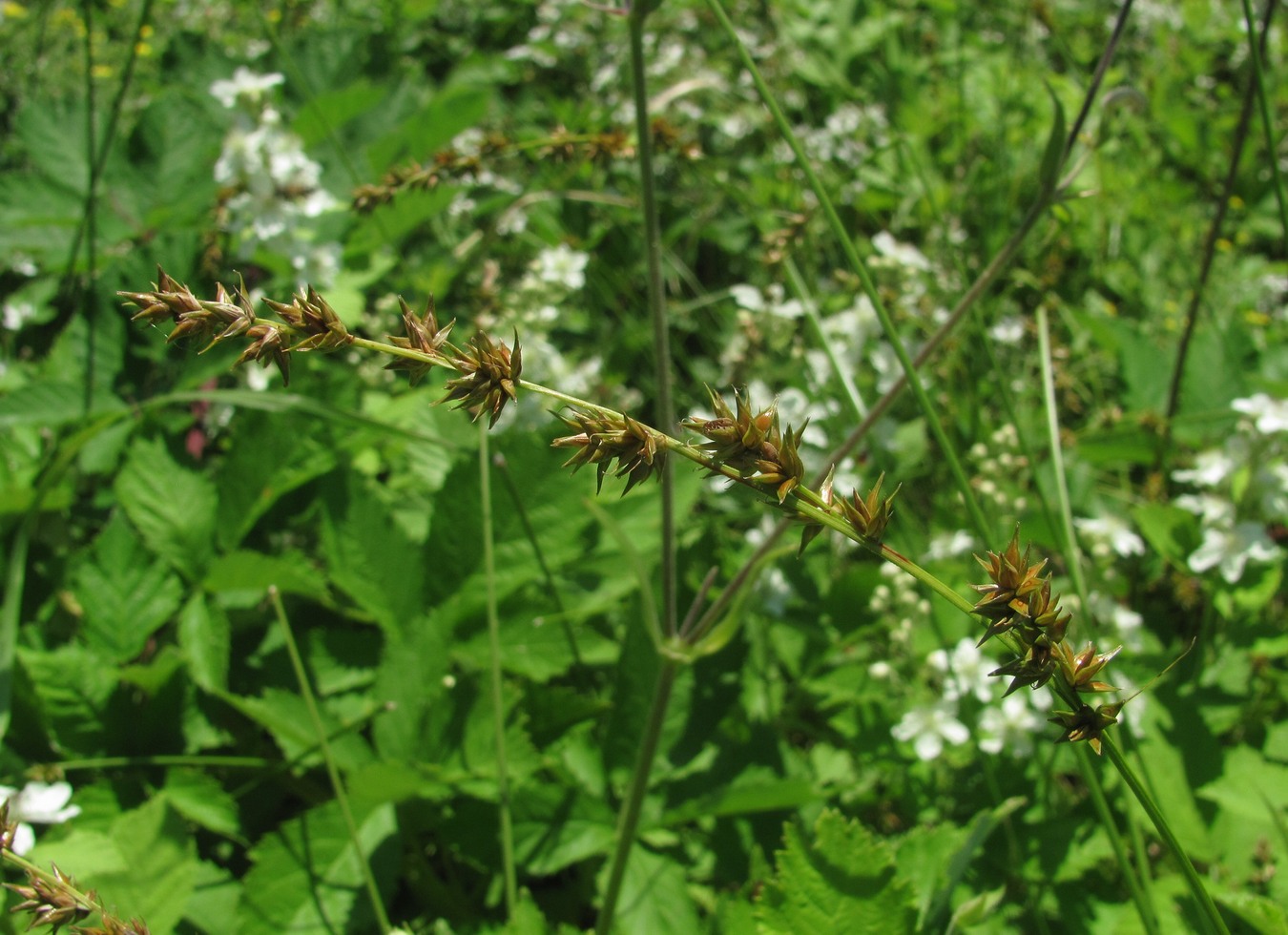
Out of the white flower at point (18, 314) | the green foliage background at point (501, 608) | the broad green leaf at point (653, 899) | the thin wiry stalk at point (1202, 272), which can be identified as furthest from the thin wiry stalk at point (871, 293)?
the white flower at point (18, 314)

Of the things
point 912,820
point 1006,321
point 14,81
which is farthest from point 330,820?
point 14,81

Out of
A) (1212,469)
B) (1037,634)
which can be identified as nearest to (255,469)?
(1037,634)

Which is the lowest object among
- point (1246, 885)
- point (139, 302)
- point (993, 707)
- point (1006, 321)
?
point (1246, 885)

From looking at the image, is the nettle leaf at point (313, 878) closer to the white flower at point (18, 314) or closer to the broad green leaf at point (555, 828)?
the broad green leaf at point (555, 828)

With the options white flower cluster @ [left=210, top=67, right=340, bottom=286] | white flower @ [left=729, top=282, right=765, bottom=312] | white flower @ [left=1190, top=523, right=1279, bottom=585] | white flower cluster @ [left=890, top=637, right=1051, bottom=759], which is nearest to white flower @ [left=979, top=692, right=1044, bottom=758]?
white flower cluster @ [left=890, top=637, right=1051, bottom=759]

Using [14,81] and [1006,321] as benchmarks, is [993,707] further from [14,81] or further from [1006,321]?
[14,81]
